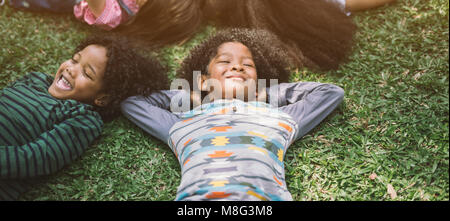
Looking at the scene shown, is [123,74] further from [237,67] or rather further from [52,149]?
[237,67]

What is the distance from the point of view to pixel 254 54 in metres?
2.86

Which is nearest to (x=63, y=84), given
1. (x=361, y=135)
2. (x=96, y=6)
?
(x=96, y=6)

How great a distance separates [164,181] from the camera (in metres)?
2.38

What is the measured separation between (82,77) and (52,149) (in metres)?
0.59

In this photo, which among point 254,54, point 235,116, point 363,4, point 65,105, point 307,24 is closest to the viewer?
point 235,116

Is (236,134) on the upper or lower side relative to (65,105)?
lower

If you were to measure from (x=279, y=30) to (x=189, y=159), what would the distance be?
1.56 m

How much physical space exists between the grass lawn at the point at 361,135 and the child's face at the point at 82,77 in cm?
32

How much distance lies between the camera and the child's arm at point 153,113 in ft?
8.17

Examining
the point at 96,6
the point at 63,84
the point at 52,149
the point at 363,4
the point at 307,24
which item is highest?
the point at 96,6

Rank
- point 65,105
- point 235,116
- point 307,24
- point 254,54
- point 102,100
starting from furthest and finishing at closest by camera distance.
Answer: point 307,24, point 254,54, point 102,100, point 65,105, point 235,116

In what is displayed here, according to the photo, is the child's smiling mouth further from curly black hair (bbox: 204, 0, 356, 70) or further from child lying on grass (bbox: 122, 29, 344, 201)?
curly black hair (bbox: 204, 0, 356, 70)

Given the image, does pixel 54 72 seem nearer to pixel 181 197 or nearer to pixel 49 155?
pixel 49 155

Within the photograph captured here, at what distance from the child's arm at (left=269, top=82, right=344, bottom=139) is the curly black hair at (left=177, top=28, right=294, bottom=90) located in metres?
0.25
